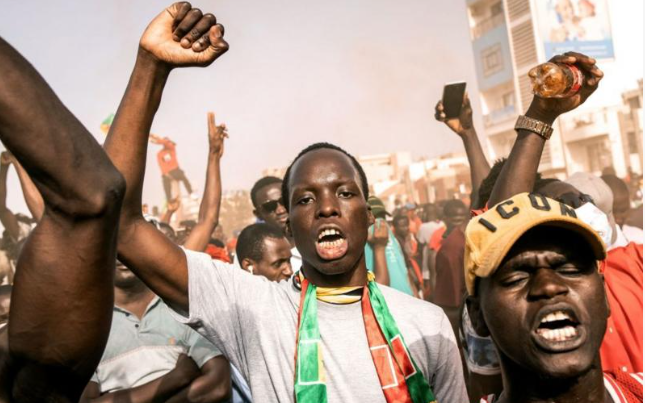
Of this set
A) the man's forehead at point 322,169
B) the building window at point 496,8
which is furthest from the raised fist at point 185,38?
the building window at point 496,8

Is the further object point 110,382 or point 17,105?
point 110,382

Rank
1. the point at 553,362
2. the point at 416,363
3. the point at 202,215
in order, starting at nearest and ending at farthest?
the point at 553,362 → the point at 416,363 → the point at 202,215

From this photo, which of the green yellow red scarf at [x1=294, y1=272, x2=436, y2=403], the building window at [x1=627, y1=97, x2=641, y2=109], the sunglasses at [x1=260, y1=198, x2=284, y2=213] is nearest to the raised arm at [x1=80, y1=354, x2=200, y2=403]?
the green yellow red scarf at [x1=294, y1=272, x2=436, y2=403]

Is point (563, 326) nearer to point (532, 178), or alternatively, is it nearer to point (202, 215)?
point (532, 178)

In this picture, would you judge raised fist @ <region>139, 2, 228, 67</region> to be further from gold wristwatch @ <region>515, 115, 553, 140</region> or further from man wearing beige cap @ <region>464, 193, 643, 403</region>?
gold wristwatch @ <region>515, 115, 553, 140</region>

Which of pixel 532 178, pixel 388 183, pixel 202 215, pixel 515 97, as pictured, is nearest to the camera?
pixel 532 178

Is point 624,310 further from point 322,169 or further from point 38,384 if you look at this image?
point 38,384

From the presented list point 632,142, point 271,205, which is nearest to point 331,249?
point 271,205

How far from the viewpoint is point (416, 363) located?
7.31 ft

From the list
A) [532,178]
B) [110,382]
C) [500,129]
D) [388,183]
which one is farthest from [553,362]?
[388,183]

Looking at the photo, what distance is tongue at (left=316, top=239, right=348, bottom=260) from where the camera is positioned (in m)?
2.40

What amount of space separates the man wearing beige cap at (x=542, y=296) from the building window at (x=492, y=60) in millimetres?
51809

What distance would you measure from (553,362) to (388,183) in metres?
56.4

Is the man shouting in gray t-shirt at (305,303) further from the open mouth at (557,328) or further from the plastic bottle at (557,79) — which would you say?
the plastic bottle at (557,79)
